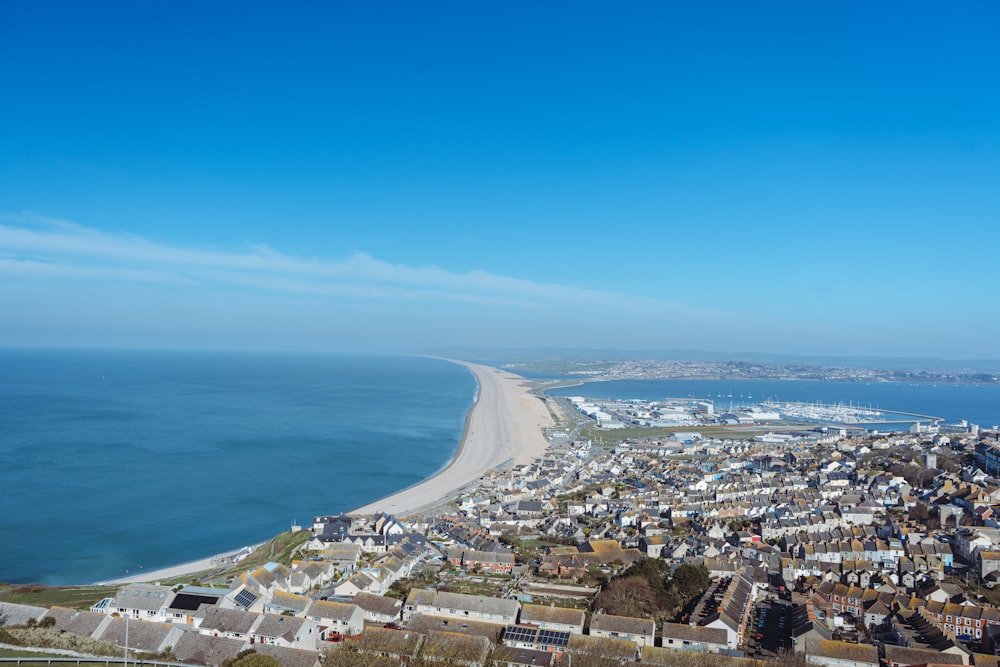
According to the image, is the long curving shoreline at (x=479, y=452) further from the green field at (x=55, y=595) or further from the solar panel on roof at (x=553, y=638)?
the solar panel on roof at (x=553, y=638)

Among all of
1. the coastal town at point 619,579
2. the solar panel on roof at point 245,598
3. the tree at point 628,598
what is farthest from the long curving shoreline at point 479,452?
the tree at point 628,598

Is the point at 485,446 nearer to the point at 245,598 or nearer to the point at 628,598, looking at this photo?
the point at 628,598

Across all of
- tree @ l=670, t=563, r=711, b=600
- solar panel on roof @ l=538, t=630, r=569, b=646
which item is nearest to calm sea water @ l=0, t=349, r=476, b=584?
solar panel on roof @ l=538, t=630, r=569, b=646

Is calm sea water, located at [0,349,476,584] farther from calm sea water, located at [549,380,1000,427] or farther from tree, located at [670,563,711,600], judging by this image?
calm sea water, located at [549,380,1000,427]

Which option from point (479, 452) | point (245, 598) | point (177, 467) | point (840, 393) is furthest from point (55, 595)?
point (840, 393)

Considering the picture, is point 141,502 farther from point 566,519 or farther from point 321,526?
point 566,519

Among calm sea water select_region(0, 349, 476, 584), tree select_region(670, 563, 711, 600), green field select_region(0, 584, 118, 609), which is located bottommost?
calm sea water select_region(0, 349, 476, 584)

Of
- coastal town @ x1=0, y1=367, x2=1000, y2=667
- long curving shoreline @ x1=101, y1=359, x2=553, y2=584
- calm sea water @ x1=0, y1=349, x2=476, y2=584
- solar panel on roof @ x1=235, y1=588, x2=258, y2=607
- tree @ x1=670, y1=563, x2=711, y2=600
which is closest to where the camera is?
coastal town @ x1=0, y1=367, x2=1000, y2=667
